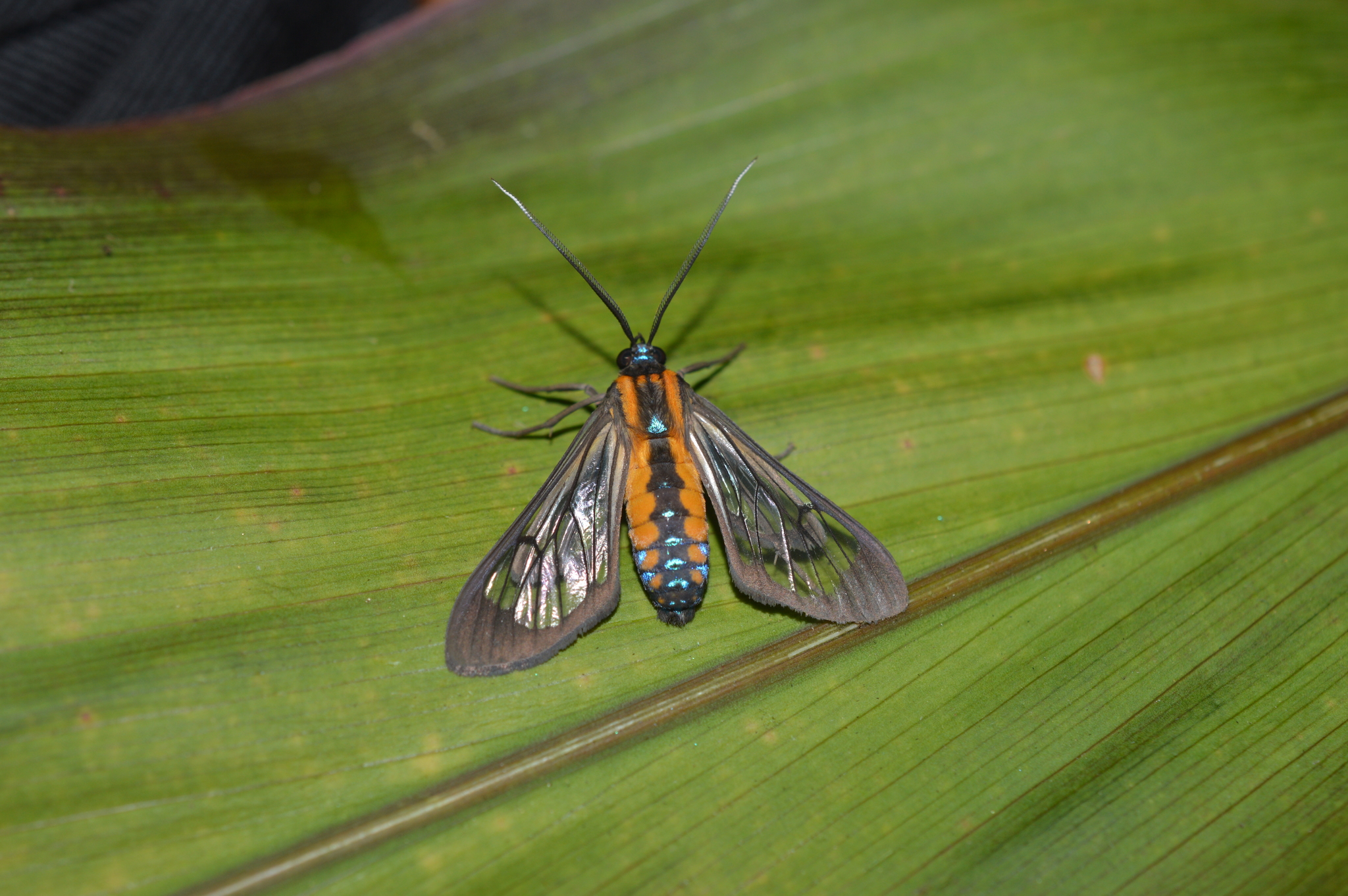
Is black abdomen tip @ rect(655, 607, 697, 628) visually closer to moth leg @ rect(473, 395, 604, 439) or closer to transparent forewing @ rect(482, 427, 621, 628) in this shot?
transparent forewing @ rect(482, 427, 621, 628)

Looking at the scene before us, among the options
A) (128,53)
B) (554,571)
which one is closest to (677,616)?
(554,571)

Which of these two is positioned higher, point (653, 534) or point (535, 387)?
point (535, 387)

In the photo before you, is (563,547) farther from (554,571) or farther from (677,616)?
(677,616)

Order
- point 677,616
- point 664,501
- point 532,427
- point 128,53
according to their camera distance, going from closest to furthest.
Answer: point 677,616 → point 664,501 → point 532,427 → point 128,53

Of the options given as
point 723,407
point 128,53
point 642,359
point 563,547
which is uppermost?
point 128,53

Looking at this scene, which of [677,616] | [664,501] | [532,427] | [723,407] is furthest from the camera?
[723,407]

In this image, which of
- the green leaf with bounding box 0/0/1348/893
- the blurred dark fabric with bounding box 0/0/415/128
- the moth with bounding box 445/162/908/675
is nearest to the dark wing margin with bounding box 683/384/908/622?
the moth with bounding box 445/162/908/675

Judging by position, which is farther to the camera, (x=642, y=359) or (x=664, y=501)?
(x=642, y=359)
